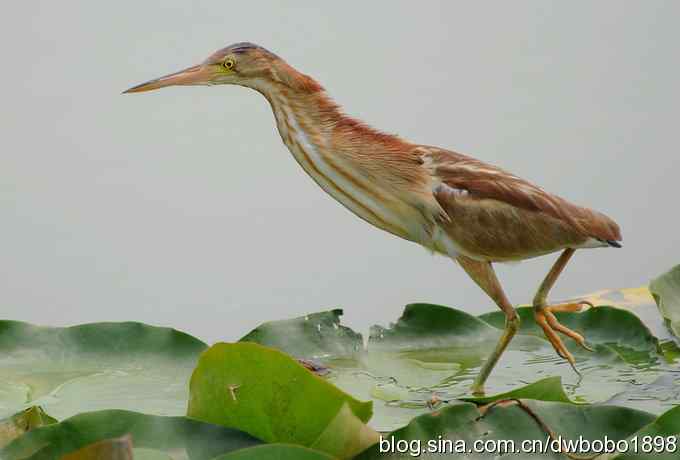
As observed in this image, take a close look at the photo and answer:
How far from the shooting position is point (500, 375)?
1575 mm

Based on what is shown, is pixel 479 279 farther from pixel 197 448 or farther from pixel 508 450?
pixel 197 448

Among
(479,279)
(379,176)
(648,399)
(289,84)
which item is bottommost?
(648,399)

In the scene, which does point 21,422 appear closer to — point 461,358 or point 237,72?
point 237,72

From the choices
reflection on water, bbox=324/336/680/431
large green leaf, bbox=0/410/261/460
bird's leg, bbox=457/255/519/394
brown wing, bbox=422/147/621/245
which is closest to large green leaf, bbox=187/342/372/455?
large green leaf, bbox=0/410/261/460

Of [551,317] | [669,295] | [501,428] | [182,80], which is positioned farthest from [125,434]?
[669,295]

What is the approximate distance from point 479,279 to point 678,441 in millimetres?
443

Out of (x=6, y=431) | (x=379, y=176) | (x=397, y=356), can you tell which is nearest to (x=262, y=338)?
(x=397, y=356)

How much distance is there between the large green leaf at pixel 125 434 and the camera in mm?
1142

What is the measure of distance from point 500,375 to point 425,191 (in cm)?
29

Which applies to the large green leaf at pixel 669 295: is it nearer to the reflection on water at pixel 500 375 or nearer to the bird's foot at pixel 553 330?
the reflection on water at pixel 500 375

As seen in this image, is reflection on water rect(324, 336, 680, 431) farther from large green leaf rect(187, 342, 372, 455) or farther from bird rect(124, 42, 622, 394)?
large green leaf rect(187, 342, 372, 455)

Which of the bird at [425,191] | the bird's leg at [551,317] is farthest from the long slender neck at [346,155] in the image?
the bird's leg at [551,317]

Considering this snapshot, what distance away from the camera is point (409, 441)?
3.73ft

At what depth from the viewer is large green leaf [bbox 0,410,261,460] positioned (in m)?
1.14
